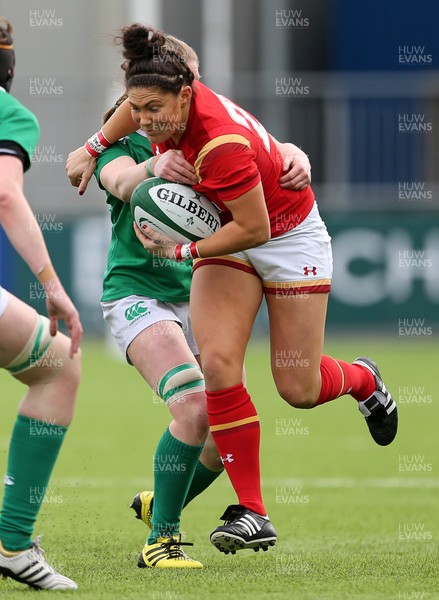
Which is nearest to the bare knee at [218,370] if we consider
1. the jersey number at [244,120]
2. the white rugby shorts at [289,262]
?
the white rugby shorts at [289,262]

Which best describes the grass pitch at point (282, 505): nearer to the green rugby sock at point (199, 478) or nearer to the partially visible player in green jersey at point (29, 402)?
the partially visible player in green jersey at point (29, 402)

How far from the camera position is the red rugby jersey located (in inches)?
206

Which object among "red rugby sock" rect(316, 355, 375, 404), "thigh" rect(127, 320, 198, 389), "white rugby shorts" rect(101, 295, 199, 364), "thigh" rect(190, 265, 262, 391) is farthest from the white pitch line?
"thigh" rect(190, 265, 262, 391)

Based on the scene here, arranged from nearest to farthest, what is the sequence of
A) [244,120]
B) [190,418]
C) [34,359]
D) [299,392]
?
1. [34,359]
2. [244,120]
3. [190,418]
4. [299,392]

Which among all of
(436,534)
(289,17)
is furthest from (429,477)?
(289,17)

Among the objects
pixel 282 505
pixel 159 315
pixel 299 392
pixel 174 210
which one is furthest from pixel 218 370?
pixel 282 505

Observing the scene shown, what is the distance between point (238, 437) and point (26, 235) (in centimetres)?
148

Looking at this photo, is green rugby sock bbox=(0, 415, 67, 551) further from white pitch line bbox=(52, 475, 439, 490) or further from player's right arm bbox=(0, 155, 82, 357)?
white pitch line bbox=(52, 475, 439, 490)

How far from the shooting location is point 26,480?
4.98 meters

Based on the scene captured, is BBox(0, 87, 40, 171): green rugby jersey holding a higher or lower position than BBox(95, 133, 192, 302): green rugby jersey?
higher

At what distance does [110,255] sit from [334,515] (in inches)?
→ 77.3

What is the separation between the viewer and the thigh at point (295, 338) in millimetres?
5793

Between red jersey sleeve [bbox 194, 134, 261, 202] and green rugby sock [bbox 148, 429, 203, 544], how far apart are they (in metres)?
1.08

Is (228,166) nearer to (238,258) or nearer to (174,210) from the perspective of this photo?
(174,210)
